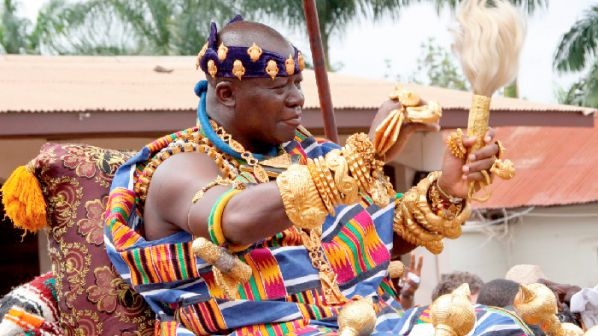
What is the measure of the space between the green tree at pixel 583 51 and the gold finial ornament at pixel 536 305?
18.6 meters

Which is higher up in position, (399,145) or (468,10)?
(468,10)

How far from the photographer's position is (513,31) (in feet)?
9.28

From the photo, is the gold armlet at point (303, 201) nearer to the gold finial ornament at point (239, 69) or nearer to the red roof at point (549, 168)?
the gold finial ornament at point (239, 69)

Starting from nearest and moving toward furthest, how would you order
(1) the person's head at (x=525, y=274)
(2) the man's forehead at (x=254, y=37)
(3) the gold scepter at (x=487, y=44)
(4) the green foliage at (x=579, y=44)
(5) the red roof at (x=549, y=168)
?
(3) the gold scepter at (x=487, y=44) < (2) the man's forehead at (x=254, y=37) < (1) the person's head at (x=525, y=274) < (5) the red roof at (x=549, y=168) < (4) the green foliage at (x=579, y=44)

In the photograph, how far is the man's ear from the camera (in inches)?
132

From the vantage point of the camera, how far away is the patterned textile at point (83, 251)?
137 inches

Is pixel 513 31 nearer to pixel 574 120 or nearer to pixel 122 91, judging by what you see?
pixel 122 91

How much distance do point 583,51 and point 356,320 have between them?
19.3m

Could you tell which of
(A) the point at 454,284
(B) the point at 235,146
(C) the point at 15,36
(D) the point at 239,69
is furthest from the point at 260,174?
(C) the point at 15,36

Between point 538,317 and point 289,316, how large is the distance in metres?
0.76

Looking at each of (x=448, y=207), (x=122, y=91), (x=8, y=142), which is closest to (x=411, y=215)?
(x=448, y=207)

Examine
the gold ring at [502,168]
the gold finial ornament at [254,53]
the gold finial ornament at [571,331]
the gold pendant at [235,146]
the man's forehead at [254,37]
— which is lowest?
the gold finial ornament at [571,331]

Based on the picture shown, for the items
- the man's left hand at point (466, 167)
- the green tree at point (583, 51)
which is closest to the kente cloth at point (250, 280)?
the man's left hand at point (466, 167)

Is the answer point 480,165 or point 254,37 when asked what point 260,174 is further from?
point 480,165
